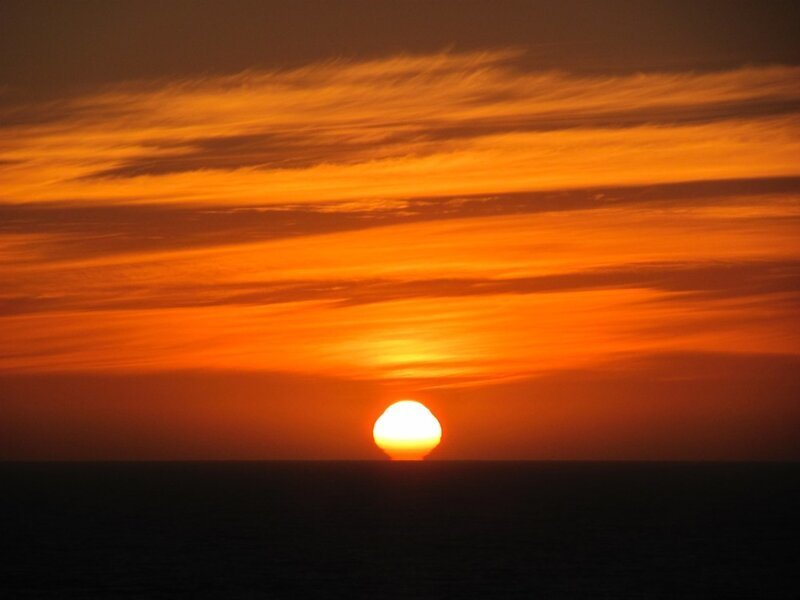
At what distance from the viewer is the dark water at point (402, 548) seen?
60438 mm

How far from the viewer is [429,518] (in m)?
109

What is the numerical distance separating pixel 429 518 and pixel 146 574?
4657 centimetres

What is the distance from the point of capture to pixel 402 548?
80.3 metres

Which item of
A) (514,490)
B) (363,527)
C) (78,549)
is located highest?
(514,490)

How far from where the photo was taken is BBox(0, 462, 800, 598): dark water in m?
60.4

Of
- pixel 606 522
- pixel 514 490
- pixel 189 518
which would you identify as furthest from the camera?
pixel 514 490

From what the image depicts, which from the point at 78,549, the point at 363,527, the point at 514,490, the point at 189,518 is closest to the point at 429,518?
the point at 363,527

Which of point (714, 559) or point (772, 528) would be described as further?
point (772, 528)

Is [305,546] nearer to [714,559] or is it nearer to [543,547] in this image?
[543,547]

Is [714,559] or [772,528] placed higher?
[772,528]

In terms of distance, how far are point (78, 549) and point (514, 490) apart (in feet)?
336

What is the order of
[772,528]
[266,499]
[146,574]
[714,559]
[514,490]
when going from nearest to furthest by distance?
[146,574] → [714,559] → [772,528] → [266,499] → [514,490]

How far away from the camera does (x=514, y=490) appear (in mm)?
175125

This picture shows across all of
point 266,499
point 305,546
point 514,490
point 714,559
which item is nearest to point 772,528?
point 714,559
